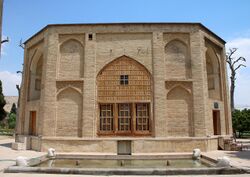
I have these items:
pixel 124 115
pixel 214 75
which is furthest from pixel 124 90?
pixel 214 75

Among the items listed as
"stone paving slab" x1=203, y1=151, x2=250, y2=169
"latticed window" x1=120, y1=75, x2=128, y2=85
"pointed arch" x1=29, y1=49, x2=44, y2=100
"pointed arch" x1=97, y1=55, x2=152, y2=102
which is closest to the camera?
"stone paving slab" x1=203, y1=151, x2=250, y2=169

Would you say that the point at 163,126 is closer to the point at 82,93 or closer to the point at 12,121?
the point at 82,93

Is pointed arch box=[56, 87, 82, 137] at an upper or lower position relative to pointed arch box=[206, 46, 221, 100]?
lower

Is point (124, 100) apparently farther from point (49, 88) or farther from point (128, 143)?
point (49, 88)

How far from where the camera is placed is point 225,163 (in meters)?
8.44

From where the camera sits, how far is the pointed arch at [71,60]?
14.8m

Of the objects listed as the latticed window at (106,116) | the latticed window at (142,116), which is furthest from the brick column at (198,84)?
the latticed window at (106,116)

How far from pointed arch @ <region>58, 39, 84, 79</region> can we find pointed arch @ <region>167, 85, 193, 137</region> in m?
5.63

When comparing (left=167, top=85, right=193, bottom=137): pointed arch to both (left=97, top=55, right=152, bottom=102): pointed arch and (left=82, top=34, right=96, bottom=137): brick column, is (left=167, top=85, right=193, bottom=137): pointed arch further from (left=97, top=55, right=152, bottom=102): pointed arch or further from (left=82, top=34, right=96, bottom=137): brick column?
(left=82, top=34, right=96, bottom=137): brick column

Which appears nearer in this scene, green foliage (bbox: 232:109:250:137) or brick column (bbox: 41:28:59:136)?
brick column (bbox: 41:28:59:136)

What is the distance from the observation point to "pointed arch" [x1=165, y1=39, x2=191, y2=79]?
14828 mm

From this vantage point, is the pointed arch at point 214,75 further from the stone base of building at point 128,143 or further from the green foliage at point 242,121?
the green foliage at point 242,121

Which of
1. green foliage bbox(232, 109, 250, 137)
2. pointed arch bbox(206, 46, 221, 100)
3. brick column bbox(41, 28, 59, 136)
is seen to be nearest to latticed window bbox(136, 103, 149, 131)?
brick column bbox(41, 28, 59, 136)

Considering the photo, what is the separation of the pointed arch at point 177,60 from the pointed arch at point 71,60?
5.25 meters
